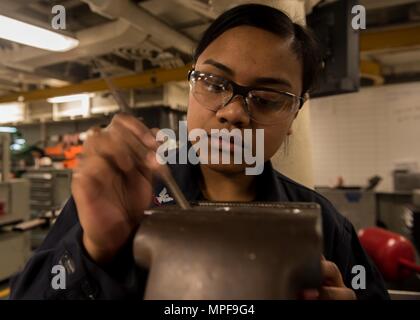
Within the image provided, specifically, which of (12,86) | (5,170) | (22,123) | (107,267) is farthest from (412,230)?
(22,123)

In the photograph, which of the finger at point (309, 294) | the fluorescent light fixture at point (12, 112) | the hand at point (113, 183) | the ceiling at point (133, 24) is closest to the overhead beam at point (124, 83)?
the ceiling at point (133, 24)

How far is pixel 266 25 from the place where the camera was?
57cm

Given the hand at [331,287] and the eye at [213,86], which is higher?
the eye at [213,86]

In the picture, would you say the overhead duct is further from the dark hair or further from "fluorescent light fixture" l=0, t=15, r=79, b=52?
the dark hair

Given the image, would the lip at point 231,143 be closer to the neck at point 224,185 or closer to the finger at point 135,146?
the neck at point 224,185

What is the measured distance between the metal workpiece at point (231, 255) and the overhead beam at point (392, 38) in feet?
8.01

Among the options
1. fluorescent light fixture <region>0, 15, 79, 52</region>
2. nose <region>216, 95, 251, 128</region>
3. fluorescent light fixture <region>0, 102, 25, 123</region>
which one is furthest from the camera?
fluorescent light fixture <region>0, 102, 25, 123</region>

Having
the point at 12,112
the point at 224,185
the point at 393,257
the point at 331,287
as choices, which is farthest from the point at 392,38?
the point at 12,112

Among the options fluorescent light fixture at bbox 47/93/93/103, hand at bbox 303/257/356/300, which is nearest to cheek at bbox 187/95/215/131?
hand at bbox 303/257/356/300

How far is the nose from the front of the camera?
511 millimetres

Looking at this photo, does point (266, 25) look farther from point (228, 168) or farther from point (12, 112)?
point (12, 112)

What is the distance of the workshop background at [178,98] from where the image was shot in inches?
51.4

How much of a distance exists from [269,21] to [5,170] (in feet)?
8.85

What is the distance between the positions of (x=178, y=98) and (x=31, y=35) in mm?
2311
